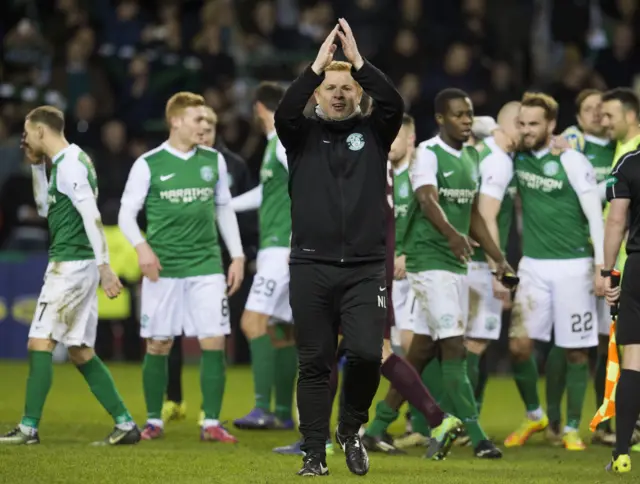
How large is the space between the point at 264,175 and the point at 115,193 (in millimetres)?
5831

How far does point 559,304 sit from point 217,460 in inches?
114

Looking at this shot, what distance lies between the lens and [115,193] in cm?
1700

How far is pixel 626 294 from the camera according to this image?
28.4 feet

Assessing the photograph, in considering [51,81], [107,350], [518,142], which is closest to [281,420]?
[518,142]

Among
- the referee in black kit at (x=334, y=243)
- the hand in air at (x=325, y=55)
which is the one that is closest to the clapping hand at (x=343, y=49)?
the hand in air at (x=325, y=55)

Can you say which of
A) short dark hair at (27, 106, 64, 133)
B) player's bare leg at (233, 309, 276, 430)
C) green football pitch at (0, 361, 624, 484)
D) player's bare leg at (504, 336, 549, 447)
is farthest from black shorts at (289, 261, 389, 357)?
player's bare leg at (233, 309, 276, 430)

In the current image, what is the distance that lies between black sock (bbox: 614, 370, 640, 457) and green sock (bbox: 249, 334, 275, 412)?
11.7 feet

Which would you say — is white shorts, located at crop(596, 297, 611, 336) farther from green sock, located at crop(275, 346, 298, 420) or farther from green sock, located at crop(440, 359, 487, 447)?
green sock, located at crop(275, 346, 298, 420)

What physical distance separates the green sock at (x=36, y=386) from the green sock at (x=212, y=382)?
114cm

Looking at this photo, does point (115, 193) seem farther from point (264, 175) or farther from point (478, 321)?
point (478, 321)

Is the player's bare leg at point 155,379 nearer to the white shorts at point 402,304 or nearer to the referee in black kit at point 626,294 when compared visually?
the white shorts at point 402,304

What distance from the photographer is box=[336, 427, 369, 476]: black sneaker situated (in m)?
8.16

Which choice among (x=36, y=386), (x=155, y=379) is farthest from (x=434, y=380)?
(x=36, y=386)

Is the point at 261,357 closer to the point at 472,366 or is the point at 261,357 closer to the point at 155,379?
the point at 155,379
